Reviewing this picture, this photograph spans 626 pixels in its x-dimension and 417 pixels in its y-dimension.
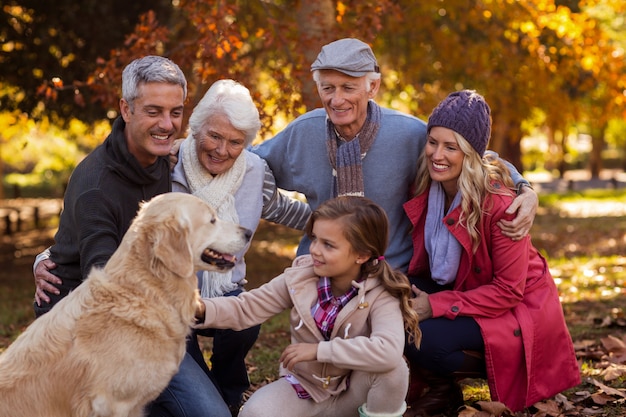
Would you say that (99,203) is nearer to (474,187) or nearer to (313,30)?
(474,187)

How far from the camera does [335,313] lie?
407cm

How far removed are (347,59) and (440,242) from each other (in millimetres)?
1330

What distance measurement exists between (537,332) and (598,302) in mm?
3919

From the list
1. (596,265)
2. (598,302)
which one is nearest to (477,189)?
(598,302)

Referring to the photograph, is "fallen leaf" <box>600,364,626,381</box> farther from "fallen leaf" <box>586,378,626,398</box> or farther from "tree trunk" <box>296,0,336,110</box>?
"tree trunk" <box>296,0,336,110</box>

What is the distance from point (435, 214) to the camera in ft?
15.5

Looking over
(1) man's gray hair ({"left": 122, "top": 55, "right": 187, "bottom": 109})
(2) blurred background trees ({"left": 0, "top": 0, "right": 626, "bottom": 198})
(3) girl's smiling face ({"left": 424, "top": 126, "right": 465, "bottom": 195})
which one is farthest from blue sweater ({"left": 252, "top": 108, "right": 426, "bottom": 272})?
(2) blurred background trees ({"left": 0, "top": 0, "right": 626, "bottom": 198})

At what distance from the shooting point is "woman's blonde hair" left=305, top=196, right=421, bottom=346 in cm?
399

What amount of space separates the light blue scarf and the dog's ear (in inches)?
69.7

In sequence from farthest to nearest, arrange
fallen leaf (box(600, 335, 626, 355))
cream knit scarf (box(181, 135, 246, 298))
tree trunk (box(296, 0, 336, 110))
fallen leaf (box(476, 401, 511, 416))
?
1. tree trunk (box(296, 0, 336, 110))
2. fallen leaf (box(600, 335, 626, 355))
3. cream knit scarf (box(181, 135, 246, 298))
4. fallen leaf (box(476, 401, 511, 416))

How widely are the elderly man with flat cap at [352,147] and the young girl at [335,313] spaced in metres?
0.91

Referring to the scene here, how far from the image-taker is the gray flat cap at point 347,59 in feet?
15.8

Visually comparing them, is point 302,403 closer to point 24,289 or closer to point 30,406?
point 30,406

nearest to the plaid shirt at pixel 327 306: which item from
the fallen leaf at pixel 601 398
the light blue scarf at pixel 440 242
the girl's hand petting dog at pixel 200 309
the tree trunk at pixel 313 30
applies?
the girl's hand petting dog at pixel 200 309
